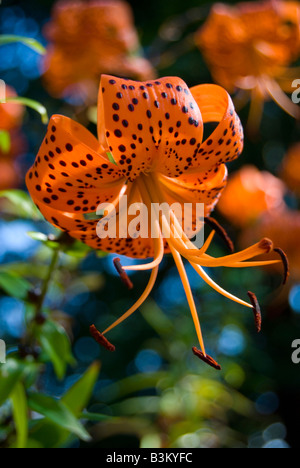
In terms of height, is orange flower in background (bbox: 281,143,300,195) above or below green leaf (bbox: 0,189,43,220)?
below

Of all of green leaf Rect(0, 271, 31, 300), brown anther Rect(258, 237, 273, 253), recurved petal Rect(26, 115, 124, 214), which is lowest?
green leaf Rect(0, 271, 31, 300)

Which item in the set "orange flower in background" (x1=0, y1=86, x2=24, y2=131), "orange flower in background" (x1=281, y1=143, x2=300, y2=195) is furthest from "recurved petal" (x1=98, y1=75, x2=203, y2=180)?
"orange flower in background" (x1=281, y1=143, x2=300, y2=195)

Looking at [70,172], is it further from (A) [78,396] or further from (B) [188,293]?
(A) [78,396]

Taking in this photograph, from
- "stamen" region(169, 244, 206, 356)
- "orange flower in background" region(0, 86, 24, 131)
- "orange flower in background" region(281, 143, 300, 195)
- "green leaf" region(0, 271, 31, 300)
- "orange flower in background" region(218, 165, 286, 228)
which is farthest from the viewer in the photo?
"orange flower in background" region(281, 143, 300, 195)

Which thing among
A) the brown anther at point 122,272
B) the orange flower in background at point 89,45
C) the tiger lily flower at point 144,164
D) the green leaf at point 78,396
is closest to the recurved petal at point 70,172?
the tiger lily flower at point 144,164

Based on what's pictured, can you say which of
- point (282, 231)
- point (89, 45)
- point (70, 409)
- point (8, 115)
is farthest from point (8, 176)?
point (70, 409)

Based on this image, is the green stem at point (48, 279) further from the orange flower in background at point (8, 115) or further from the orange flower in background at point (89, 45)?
the orange flower in background at point (89, 45)

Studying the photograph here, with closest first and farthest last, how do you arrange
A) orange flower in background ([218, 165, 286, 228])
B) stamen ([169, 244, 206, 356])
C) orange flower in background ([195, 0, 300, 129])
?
1. stamen ([169, 244, 206, 356])
2. orange flower in background ([195, 0, 300, 129])
3. orange flower in background ([218, 165, 286, 228])

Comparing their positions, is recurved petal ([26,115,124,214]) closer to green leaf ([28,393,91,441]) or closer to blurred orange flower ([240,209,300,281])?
green leaf ([28,393,91,441])
